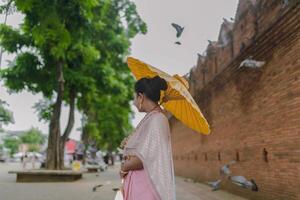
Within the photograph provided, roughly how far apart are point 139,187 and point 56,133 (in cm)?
1649

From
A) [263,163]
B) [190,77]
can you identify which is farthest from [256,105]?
[190,77]

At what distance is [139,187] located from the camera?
2809 millimetres

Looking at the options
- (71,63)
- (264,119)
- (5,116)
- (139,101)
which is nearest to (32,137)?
(5,116)

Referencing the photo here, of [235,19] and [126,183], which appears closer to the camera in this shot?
[126,183]

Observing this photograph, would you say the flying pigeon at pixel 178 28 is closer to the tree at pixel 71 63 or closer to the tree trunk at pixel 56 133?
the tree at pixel 71 63

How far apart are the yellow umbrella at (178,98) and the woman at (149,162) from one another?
0.36 meters

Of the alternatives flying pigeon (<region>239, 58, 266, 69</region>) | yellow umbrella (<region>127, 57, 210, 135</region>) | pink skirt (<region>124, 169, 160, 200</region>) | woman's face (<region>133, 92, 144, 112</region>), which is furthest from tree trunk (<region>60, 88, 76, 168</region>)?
pink skirt (<region>124, 169, 160, 200</region>)

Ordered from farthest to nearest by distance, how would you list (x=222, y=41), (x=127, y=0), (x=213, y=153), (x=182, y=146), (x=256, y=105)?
1. (x=127, y=0)
2. (x=182, y=146)
3. (x=213, y=153)
4. (x=222, y=41)
5. (x=256, y=105)

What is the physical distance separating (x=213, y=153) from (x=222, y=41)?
13.0 feet

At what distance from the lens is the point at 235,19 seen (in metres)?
11.2

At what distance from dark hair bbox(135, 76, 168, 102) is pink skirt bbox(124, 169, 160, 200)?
1.95 ft

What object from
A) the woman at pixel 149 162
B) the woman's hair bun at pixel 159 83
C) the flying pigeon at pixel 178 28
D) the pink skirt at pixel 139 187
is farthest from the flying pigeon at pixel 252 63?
the pink skirt at pixel 139 187

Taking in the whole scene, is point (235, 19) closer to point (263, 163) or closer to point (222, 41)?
point (222, 41)

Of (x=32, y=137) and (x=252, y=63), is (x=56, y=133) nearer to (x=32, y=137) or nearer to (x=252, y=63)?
(x=252, y=63)
